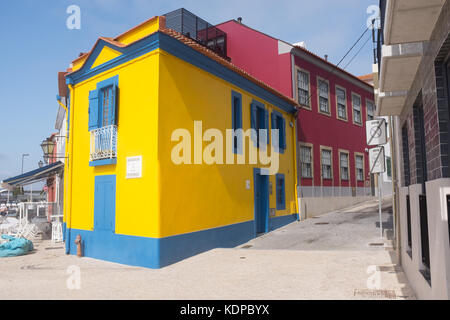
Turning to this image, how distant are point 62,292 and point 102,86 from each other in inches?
239

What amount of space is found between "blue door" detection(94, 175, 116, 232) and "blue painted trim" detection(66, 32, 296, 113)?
3.29 m

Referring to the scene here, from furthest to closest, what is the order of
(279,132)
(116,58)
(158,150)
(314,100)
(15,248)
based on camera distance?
(314,100), (279,132), (15,248), (116,58), (158,150)

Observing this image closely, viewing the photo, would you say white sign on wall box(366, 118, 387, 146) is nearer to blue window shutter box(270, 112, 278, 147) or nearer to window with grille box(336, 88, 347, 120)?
blue window shutter box(270, 112, 278, 147)

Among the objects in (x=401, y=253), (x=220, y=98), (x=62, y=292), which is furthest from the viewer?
(x=220, y=98)

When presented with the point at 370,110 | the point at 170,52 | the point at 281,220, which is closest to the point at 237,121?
the point at 170,52

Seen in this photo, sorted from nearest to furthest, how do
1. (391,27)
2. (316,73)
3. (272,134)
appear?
(391,27), (272,134), (316,73)

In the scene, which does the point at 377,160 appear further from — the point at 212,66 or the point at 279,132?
the point at 279,132

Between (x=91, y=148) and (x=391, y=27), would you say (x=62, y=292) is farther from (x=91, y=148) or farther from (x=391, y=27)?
(x=391, y=27)

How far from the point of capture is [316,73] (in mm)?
17938

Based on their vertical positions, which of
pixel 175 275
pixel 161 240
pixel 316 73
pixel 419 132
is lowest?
pixel 175 275

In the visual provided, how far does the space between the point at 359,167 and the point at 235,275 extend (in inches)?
634

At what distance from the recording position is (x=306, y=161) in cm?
1689

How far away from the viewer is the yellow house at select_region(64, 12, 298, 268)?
8.83 metres
